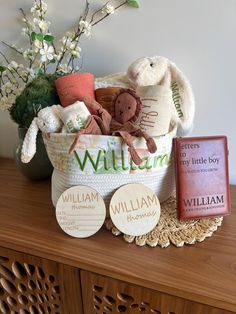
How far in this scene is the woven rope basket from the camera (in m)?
0.65

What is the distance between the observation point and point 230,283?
0.56 m

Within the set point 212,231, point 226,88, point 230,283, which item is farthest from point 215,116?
point 230,283

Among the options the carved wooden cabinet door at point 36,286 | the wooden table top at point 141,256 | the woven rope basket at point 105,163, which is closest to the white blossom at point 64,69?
the woven rope basket at point 105,163

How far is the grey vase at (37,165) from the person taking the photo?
0.90m

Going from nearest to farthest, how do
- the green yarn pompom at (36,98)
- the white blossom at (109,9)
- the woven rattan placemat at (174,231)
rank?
the woven rattan placemat at (174,231) < the green yarn pompom at (36,98) < the white blossom at (109,9)

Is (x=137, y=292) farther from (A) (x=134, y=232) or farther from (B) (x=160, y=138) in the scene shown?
(B) (x=160, y=138)

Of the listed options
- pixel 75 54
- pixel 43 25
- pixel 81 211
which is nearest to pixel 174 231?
pixel 81 211

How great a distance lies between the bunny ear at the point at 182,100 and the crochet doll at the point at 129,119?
166 millimetres

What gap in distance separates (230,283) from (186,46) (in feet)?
1.99

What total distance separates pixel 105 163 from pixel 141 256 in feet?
0.68

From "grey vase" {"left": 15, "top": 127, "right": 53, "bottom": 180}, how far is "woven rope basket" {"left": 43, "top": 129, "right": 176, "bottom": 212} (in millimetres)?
208

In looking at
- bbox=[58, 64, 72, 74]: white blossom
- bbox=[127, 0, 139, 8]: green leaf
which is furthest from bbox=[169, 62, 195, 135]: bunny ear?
bbox=[58, 64, 72, 74]: white blossom

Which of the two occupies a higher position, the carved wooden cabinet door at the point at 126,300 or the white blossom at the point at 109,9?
the white blossom at the point at 109,9

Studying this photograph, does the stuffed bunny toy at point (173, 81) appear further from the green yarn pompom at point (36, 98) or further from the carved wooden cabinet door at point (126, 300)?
the carved wooden cabinet door at point (126, 300)
